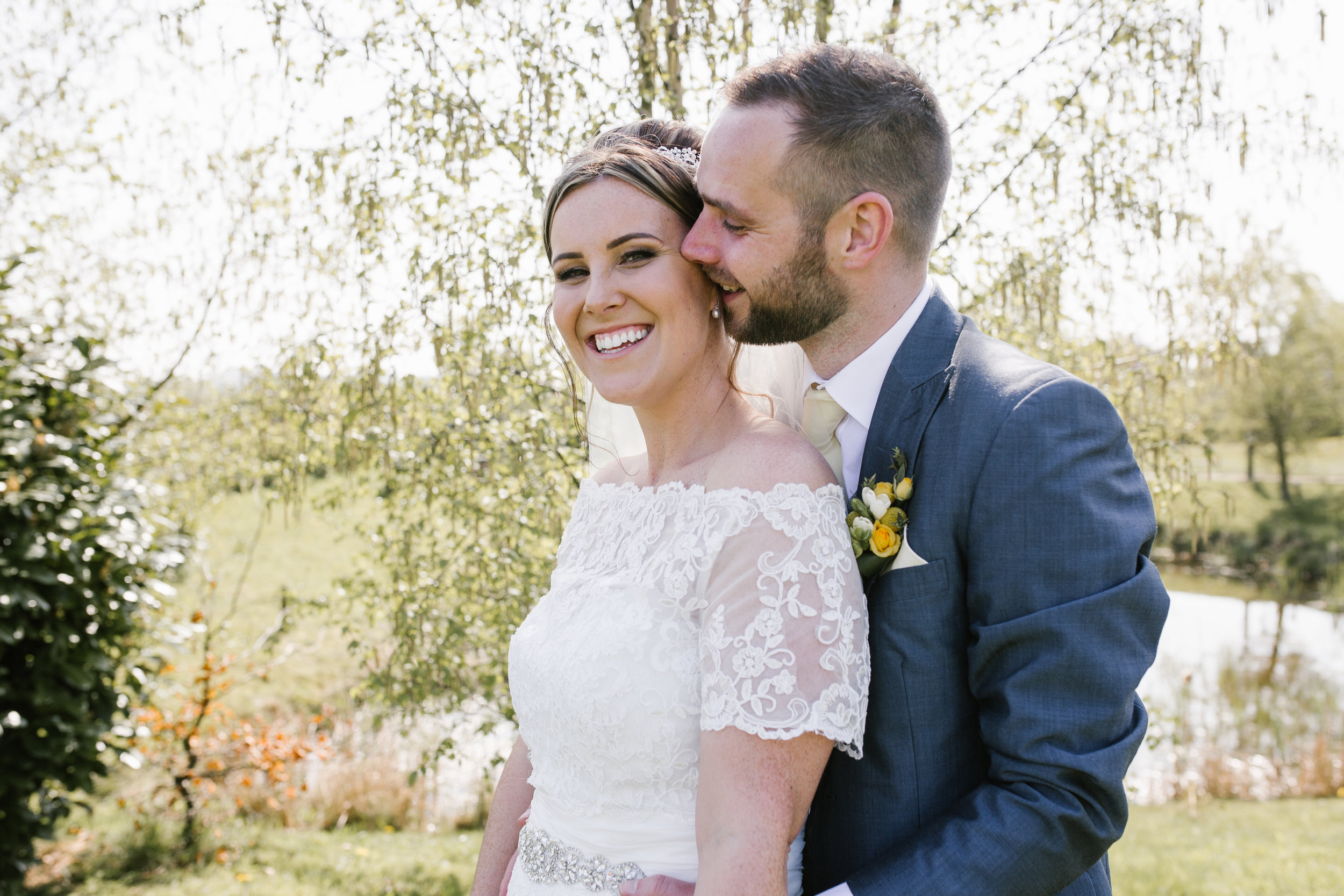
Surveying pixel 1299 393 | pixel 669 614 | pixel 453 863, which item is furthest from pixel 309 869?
pixel 1299 393

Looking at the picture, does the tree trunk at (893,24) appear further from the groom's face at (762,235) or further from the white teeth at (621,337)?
the white teeth at (621,337)

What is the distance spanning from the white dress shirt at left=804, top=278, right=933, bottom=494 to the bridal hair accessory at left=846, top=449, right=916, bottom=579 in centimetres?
18

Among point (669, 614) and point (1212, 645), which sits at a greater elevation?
point (669, 614)

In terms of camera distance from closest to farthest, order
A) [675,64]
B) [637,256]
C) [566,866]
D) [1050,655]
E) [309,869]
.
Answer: [1050,655] < [566,866] < [637,256] < [675,64] < [309,869]

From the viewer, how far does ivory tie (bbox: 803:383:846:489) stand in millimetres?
1898

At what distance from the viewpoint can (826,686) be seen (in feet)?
4.85

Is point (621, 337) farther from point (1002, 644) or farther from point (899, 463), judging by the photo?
point (1002, 644)

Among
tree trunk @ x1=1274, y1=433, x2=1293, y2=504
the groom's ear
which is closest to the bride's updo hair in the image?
the groom's ear

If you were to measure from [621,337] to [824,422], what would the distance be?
489mm

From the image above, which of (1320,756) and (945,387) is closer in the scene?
(945,387)

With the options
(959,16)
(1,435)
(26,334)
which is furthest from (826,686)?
(26,334)

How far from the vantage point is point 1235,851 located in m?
5.86

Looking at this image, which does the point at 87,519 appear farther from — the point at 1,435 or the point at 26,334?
the point at 26,334

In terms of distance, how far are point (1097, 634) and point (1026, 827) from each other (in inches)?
12.9
